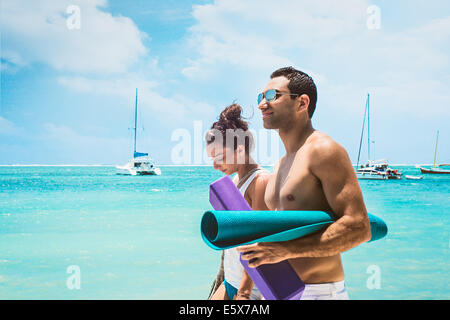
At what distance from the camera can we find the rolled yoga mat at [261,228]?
1096 mm

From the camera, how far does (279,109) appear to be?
150 centimetres

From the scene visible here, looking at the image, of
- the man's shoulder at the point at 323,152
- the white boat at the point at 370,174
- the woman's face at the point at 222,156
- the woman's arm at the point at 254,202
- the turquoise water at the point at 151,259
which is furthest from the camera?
the white boat at the point at 370,174

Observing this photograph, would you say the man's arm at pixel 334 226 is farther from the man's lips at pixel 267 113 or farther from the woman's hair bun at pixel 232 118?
the woman's hair bun at pixel 232 118

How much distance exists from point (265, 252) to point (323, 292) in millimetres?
412

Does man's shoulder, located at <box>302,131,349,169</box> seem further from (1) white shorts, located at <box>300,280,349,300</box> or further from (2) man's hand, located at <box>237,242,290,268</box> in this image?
(1) white shorts, located at <box>300,280,349,300</box>

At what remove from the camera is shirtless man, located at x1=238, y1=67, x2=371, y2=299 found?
124 centimetres

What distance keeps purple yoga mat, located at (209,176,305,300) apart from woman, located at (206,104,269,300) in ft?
2.85

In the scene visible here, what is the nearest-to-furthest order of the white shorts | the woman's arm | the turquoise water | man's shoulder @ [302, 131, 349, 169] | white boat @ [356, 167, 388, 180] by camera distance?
man's shoulder @ [302, 131, 349, 169], the white shorts, the woman's arm, the turquoise water, white boat @ [356, 167, 388, 180]

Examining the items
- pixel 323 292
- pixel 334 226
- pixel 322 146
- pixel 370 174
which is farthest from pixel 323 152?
pixel 370 174

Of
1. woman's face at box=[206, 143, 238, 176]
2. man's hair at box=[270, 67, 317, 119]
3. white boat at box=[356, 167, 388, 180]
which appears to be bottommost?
white boat at box=[356, 167, 388, 180]

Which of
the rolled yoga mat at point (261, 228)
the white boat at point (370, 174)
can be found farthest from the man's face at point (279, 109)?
the white boat at point (370, 174)

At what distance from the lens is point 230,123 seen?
245 centimetres

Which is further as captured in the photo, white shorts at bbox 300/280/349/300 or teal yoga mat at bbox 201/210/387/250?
white shorts at bbox 300/280/349/300

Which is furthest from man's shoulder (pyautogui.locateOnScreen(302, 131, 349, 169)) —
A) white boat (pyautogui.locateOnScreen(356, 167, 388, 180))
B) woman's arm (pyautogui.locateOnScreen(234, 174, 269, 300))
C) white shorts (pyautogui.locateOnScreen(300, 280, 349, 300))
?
white boat (pyautogui.locateOnScreen(356, 167, 388, 180))
